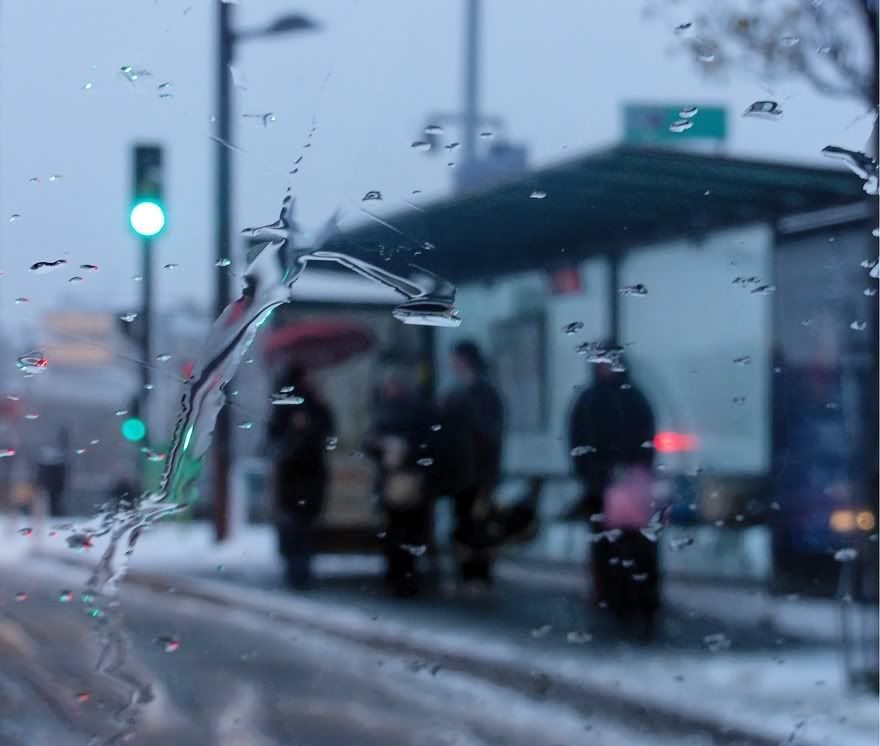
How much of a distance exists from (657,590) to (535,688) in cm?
35

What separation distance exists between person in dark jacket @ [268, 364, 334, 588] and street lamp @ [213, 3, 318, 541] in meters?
0.10

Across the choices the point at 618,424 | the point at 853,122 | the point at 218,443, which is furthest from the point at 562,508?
the point at 853,122

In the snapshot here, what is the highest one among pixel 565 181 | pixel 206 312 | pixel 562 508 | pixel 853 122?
pixel 853 122

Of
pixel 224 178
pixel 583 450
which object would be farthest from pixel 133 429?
pixel 583 450

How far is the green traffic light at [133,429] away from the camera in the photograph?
6.89 feet

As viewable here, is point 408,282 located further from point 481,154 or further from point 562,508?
point 562,508

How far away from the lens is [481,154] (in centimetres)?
225

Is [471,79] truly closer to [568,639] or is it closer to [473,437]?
[473,437]

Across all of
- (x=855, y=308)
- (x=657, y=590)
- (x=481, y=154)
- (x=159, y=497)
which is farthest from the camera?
(x=855, y=308)

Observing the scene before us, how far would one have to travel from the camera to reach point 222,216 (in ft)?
7.15

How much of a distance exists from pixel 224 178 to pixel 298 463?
0.58 meters

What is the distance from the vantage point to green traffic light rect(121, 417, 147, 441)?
2100 mm

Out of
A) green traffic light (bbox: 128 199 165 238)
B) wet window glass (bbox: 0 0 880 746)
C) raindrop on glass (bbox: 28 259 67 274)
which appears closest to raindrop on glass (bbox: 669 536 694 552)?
wet window glass (bbox: 0 0 880 746)

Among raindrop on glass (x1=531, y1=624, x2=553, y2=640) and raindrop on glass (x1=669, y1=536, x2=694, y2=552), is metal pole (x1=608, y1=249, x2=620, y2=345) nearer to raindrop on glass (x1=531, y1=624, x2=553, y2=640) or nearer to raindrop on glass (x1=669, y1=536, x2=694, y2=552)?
raindrop on glass (x1=669, y1=536, x2=694, y2=552)
